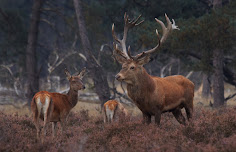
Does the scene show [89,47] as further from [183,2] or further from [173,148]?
[173,148]

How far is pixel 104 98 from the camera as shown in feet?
44.7

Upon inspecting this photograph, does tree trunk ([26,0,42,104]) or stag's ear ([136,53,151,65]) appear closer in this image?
stag's ear ([136,53,151,65])

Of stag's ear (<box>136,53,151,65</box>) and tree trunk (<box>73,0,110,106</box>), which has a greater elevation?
stag's ear (<box>136,53,151,65</box>)

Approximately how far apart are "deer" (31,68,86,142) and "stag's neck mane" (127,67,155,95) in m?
1.71

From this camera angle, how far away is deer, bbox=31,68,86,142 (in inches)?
280

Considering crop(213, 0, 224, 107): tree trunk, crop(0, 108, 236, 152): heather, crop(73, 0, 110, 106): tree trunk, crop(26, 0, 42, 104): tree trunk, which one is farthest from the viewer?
crop(26, 0, 42, 104): tree trunk

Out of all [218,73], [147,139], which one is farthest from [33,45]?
[147,139]

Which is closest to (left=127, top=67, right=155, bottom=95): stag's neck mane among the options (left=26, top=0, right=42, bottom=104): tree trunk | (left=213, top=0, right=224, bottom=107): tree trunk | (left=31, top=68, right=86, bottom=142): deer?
(left=31, top=68, right=86, bottom=142): deer

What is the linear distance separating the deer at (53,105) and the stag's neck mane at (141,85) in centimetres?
171

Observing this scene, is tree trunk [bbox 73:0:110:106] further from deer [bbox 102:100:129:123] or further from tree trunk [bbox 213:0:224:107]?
tree trunk [bbox 213:0:224:107]

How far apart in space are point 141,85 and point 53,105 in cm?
193

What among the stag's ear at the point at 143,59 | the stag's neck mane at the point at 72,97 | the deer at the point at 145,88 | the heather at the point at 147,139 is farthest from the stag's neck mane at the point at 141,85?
the stag's neck mane at the point at 72,97

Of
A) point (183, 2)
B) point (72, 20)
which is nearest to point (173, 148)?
point (183, 2)

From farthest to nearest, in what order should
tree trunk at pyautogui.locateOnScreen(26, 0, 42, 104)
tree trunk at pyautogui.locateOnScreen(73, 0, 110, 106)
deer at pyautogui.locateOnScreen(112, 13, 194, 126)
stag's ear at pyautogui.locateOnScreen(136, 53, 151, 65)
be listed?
tree trunk at pyautogui.locateOnScreen(26, 0, 42, 104) → tree trunk at pyautogui.locateOnScreen(73, 0, 110, 106) → stag's ear at pyautogui.locateOnScreen(136, 53, 151, 65) → deer at pyautogui.locateOnScreen(112, 13, 194, 126)
